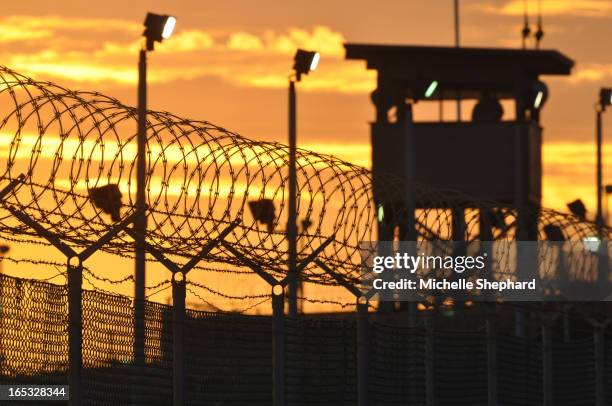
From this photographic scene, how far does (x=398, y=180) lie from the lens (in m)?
22.8

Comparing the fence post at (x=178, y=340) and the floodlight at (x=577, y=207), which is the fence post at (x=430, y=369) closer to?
the fence post at (x=178, y=340)

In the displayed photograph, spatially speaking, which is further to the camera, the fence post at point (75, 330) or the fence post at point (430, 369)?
the fence post at point (430, 369)

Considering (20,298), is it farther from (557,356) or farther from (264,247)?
(557,356)

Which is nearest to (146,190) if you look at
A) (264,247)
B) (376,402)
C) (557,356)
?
(264,247)

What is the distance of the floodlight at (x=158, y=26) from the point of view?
913 inches

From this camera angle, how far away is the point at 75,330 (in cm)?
1515

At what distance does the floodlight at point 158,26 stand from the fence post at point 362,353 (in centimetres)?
493

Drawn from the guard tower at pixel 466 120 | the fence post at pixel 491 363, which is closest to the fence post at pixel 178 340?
the fence post at pixel 491 363

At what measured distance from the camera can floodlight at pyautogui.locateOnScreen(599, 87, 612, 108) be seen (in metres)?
45.0

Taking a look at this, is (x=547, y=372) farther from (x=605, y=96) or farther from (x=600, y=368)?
(x=605, y=96)

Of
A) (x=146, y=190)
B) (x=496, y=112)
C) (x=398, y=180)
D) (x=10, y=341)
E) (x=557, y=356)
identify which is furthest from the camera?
Answer: (x=496, y=112)

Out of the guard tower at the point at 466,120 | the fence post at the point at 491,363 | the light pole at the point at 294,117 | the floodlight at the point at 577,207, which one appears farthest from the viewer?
the guard tower at the point at 466,120

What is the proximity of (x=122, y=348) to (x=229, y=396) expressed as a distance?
2284mm

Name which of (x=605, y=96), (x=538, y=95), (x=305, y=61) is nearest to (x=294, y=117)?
(x=305, y=61)
